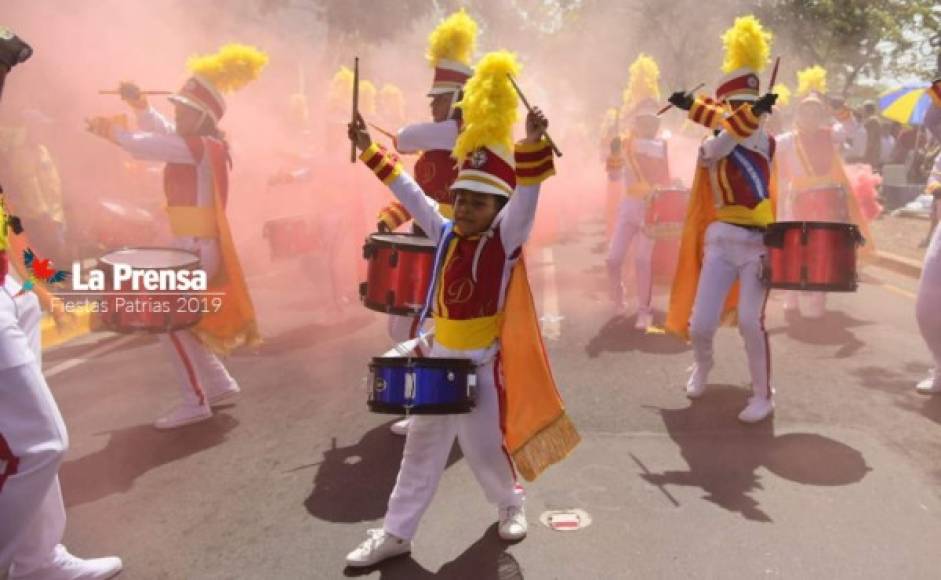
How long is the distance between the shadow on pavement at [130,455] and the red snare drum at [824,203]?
5.79 metres

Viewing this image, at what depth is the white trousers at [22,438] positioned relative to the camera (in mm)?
2535

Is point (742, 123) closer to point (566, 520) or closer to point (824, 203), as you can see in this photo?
point (566, 520)

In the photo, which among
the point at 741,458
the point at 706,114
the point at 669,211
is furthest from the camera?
the point at 669,211

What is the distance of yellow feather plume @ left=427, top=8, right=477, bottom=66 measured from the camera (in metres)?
4.80

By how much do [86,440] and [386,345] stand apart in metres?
2.79

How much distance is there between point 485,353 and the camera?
3.20 m

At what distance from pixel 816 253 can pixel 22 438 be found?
441cm

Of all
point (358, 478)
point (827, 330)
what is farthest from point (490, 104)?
point (827, 330)

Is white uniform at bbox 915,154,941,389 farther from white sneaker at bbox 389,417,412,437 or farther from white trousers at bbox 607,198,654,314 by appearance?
white sneaker at bbox 389,417,412,437

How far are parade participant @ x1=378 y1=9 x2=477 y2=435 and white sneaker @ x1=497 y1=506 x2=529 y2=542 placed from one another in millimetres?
1335

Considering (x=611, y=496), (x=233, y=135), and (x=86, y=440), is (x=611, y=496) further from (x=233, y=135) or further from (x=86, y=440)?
(x=233, y=135)

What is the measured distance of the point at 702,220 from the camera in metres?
5.16

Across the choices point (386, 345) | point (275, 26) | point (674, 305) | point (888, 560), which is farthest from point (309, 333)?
point (275, 26)

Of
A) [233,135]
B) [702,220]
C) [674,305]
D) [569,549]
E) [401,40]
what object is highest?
[401,40]
